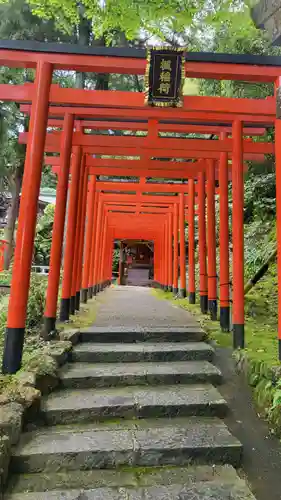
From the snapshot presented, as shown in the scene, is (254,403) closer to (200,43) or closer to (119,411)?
(119,411)

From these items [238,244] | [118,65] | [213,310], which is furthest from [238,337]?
[118,65]

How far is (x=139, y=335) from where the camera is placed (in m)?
4.90

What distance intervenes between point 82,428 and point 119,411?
1.31 feet

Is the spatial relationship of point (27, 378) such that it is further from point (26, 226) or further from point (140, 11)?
point (140, 11)

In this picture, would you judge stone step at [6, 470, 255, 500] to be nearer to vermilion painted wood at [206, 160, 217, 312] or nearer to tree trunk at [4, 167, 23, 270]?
vermilion painted wood at [206, 160, 217, 312]

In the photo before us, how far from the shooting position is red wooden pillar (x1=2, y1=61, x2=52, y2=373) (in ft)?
12.8

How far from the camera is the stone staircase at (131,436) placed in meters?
2.52

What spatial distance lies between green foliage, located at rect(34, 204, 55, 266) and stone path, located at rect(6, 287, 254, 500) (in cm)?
1915

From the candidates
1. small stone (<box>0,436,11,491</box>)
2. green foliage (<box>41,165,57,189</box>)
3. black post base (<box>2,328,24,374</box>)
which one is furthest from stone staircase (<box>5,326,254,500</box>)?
green foliage (<box>41,165,57,189</box>)

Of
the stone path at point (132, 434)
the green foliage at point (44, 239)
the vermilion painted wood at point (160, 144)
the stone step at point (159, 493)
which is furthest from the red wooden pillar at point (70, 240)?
the green foliage at point (44, 239)

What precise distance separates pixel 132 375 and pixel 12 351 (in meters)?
1.44

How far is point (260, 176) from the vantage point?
11859 millimetres

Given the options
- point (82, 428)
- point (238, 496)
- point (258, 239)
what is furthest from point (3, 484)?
point (258, 239)

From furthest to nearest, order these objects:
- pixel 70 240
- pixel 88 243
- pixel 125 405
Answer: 1. pixel 88 243
2. pixel 70 240
3. pixel 125 405
